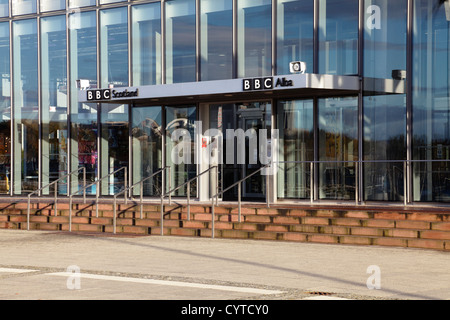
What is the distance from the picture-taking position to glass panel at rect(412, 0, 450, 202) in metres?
18.1

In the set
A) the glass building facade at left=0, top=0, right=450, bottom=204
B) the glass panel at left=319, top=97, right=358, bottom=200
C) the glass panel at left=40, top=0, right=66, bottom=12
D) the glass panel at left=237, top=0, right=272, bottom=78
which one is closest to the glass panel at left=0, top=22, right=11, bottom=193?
the glass building facade at left=0, top=0, right=450, bottom=204

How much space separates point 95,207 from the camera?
2027 centimetres

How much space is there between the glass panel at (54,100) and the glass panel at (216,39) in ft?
16.7

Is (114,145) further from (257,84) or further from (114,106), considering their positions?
(257,84)

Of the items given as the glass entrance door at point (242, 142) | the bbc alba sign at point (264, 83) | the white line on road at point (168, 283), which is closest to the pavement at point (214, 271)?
the white line on road at point (168, 283)

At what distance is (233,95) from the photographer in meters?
20.5

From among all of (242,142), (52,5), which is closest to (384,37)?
(242,142)

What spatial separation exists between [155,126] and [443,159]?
860 centimetres

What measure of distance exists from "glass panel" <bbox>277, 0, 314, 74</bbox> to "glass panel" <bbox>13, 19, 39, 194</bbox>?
343 inches

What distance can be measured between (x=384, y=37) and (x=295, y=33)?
247 cm

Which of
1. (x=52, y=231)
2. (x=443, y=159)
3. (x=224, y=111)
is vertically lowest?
(x=52, y=231)

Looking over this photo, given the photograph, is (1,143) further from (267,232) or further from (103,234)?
(267,232)
